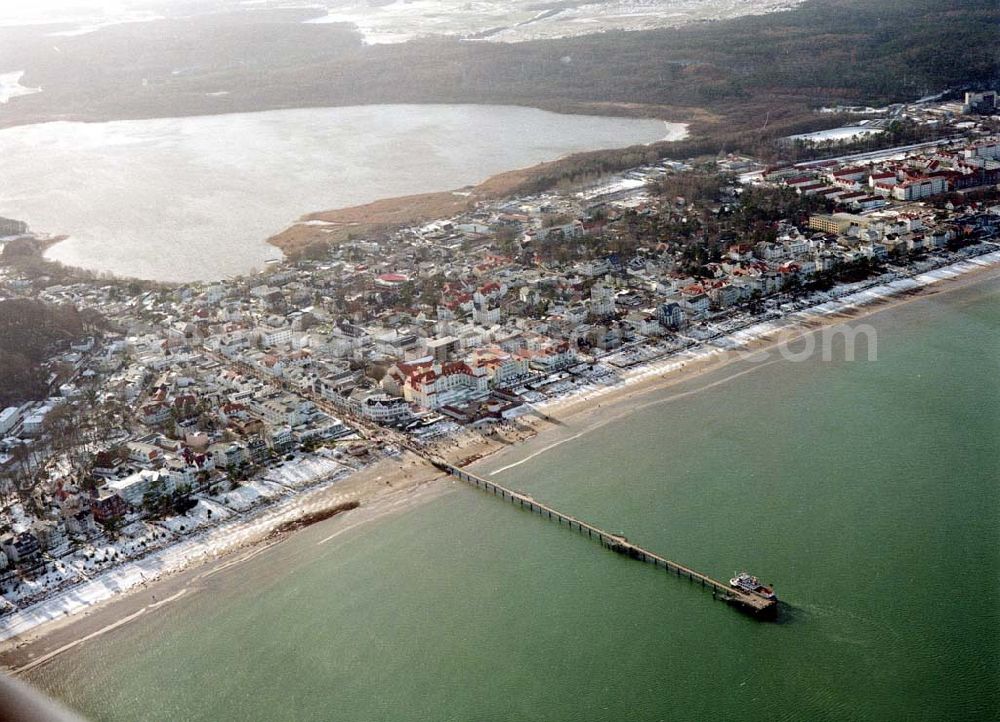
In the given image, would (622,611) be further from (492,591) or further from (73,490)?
(73,490)

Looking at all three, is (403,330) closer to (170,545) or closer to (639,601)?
(170,545)

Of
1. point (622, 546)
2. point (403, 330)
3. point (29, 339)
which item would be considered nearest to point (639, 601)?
point (622, 546)

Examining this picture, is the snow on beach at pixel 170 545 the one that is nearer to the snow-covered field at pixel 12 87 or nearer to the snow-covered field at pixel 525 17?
the snow-covered field at pixel 12 87

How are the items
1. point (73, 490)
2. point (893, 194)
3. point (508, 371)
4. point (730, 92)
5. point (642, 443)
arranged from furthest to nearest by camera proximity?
point (730, 92)
point (893, 194)
point (508, 371)
point (642, 443)
point (73, 490)

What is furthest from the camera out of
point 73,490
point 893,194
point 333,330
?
point 893,194

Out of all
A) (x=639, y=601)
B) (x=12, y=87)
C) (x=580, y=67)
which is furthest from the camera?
(x=12, y=87)

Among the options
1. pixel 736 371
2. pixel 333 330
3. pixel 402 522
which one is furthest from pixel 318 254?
A: pixel 402 522

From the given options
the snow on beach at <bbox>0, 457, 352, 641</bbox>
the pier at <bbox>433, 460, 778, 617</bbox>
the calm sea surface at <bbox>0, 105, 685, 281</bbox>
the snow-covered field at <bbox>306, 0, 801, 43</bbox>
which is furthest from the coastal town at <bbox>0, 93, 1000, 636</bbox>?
the snow-covered field at <bbox>306, 0, 801, 43</bbox>
